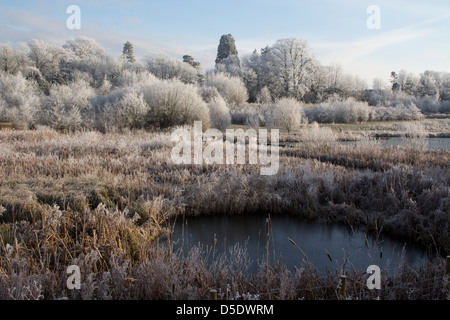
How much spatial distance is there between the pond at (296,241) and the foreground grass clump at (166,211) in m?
0.32

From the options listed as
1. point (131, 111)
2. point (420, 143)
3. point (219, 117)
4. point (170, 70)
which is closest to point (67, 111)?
point (131, 111)

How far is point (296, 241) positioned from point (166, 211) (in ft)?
9.44

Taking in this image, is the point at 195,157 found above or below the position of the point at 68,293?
above

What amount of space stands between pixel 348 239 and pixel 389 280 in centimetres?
273

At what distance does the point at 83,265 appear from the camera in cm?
462

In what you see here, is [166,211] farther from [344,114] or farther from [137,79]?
[137,79]

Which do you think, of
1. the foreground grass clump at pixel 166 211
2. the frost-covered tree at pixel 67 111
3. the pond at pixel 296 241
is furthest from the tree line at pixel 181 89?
the pond at pixel 296 241

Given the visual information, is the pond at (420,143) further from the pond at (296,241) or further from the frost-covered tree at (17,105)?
the frost-covered tree at (17,105)

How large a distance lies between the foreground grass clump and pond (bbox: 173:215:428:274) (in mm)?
317

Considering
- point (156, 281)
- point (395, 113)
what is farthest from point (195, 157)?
point (395, 113)

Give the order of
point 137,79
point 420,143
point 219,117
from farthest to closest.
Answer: point 137,79 → point 219,117 → point 420,143

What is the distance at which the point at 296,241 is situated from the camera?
7078 mm

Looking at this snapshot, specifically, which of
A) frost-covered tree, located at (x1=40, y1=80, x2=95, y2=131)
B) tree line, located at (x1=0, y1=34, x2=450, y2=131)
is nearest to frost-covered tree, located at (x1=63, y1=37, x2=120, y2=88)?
tree line, located at (x1=0, y1=34, x2=450, y2=131)

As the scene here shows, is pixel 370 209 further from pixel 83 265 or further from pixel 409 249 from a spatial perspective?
pixel 83 265
